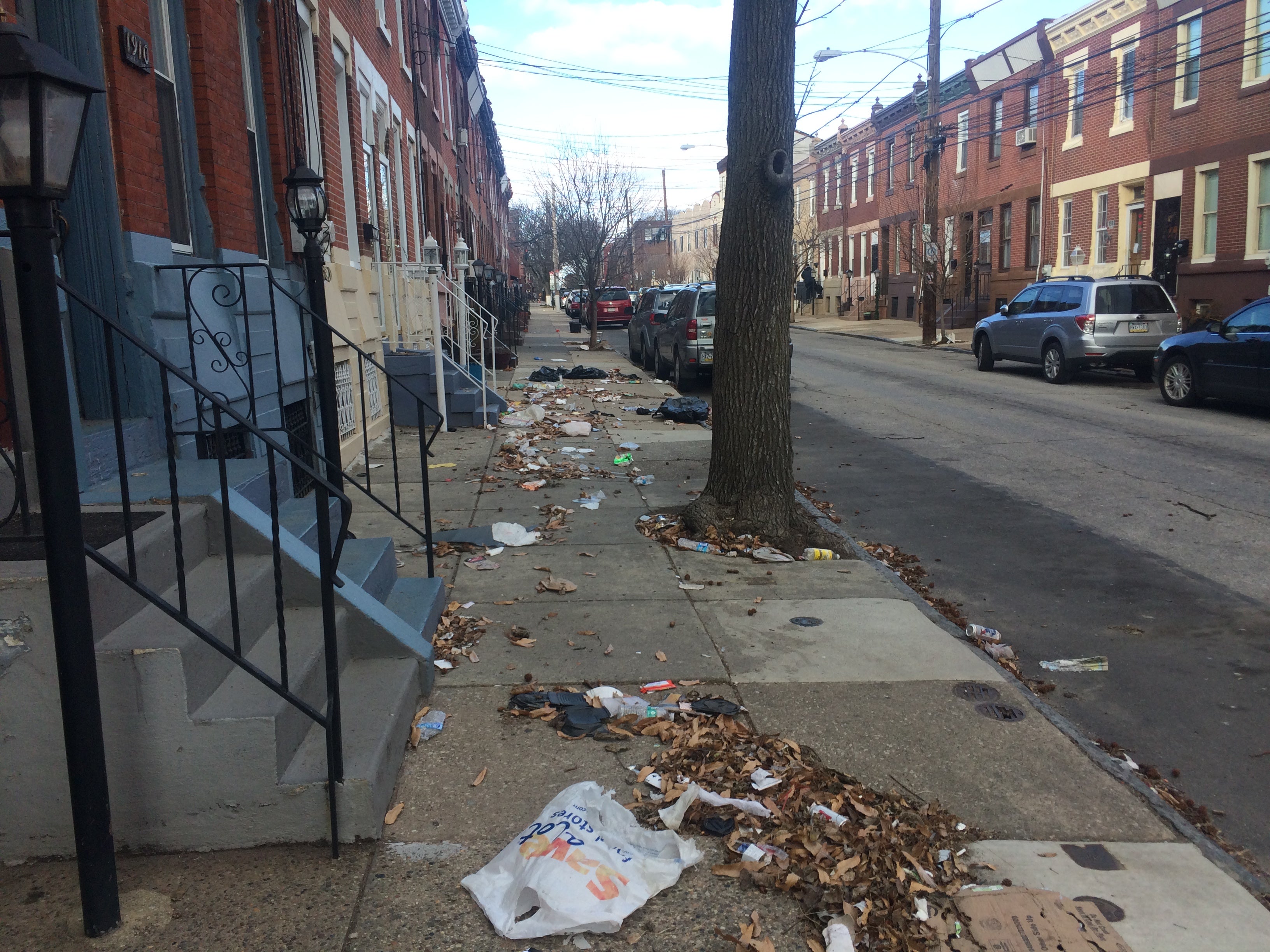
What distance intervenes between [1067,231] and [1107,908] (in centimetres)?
2949

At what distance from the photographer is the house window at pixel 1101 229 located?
89.3 feet

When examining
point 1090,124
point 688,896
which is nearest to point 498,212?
point 1090,124

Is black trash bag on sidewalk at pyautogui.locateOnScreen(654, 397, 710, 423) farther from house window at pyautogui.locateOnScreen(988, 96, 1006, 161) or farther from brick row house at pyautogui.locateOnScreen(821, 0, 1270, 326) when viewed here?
house window at pyautogui.locateOnScreen(988, 96, 1006, 161)

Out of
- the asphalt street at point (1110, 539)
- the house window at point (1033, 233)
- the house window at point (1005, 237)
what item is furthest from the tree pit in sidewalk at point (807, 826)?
the house window at point (1005, 237)

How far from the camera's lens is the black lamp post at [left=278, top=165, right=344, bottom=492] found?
572cm

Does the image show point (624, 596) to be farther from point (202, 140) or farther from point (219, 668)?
point (202, 140)

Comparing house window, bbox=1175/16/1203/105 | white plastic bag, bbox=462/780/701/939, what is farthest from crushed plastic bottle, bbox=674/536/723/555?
house window, bbox=1175/16/1203/105

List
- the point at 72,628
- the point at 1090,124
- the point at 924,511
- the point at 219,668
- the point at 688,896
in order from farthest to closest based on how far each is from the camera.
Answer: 1. the point at 1090,124
2. the point at 924,511
3. the point at 219,668
4. the point at 688,896
5. the point at 72,628

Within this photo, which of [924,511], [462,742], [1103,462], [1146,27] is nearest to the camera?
[462,742]

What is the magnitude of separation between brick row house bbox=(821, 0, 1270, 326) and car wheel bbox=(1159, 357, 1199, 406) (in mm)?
8071

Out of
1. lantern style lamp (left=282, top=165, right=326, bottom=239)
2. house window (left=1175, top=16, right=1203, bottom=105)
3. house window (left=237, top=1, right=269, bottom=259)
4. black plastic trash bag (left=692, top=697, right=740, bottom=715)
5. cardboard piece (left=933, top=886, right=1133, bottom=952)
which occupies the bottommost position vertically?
cardboard piece (left=933, top=886, right=1133, bottom=952)

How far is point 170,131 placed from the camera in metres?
6.52

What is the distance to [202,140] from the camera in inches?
267

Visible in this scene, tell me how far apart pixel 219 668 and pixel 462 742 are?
3.50ft
